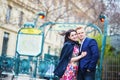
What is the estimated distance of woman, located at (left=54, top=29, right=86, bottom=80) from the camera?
6.30 metres

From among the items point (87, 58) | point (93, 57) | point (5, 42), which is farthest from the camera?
point (5, 42)

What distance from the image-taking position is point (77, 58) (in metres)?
6.30

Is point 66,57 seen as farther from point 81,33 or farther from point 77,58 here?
point 81,33

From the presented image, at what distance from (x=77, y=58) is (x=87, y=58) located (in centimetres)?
21

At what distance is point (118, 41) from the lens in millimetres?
13219

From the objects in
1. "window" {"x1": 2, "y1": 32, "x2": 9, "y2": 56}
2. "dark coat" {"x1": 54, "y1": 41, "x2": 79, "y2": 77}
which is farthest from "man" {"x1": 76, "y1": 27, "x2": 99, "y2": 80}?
"window" {"x1": 2, "y1": 32, "x2": 9, "y2": 56}

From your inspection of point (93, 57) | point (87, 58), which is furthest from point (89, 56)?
point (93, 57)

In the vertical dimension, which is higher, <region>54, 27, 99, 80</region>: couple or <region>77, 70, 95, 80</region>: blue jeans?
<region>54, 27, 99, 80</region>: couple

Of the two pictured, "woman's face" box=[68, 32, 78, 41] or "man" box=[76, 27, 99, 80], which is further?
"woman's face" box=[68, 32, 78, 41]

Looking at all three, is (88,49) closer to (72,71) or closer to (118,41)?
(72,71)

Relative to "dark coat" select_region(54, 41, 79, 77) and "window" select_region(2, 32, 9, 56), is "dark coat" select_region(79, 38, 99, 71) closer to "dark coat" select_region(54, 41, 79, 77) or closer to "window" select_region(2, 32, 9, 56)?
"dark coat" select_region(54, 41, 79, 77)

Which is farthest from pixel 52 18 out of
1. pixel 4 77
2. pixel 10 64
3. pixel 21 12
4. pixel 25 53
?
pixel 25 53

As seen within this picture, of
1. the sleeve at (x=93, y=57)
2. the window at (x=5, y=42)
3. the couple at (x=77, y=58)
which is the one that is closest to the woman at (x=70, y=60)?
the couple at (x=77, y=58)

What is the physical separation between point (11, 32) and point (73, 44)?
1106 inches
